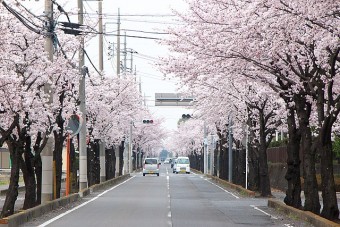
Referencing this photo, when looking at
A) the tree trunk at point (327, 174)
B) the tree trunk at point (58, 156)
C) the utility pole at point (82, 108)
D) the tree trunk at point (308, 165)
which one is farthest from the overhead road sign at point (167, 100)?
the tree trunk at point (327, 174)

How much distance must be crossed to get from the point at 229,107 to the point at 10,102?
2144cm

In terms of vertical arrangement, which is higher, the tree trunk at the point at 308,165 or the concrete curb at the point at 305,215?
the tree trunk at the point at 308,165

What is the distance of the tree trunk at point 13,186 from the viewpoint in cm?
2610

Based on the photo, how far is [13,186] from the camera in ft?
88.1

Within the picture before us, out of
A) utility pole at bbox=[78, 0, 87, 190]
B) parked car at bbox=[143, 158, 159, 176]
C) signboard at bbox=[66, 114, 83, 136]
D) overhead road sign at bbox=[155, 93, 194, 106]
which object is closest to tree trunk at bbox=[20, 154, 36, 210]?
signboard at bbox=[66, 114, 83, 136]

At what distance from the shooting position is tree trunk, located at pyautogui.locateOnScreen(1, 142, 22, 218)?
85.6 ft

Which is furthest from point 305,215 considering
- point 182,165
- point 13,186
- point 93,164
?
point 182,165

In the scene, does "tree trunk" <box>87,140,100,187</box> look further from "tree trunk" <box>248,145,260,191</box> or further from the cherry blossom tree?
the cherry blossom tree

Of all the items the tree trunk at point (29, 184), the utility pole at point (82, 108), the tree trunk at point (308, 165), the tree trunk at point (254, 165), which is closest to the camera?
the tree trunk at point (308, 165)

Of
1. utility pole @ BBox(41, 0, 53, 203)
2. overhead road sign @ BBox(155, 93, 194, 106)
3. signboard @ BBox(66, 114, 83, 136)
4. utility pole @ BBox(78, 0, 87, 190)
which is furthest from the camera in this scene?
overhead road sign @ BBox(155, 93, 194, 106)

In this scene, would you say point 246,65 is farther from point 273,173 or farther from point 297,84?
point 273,173

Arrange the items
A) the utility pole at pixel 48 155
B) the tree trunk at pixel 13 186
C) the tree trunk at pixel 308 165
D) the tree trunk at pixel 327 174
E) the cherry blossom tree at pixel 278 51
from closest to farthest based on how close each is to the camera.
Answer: the cherry blossom tree at pixel 278 51
the tree trunk at pixel 327 174
the tree trunk at pixel 308 165
the tree trunk at pixel 13 186
the utility pole at pixel 48 155

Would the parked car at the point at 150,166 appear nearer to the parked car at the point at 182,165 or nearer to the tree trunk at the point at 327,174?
the parked car at the point at 182,165

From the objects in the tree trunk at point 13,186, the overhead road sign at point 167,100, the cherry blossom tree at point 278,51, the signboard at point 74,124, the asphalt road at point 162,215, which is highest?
the overhead road sign at point 167,100
